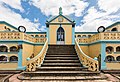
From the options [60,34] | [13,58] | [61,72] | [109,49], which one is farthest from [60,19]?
[61,72]

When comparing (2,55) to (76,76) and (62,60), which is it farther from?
(76,76)

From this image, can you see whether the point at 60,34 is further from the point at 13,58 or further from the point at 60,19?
the point at 13,58

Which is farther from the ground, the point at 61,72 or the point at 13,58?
the point at 13,58

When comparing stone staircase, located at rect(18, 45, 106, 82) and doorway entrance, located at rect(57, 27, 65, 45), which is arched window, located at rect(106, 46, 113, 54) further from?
doorway entrance, located at rect(57, 27, 65, 45)

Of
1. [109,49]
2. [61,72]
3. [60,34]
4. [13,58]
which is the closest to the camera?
[61,72]

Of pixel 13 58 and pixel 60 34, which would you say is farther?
pixel 60 34

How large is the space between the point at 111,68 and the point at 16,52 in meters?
8.36

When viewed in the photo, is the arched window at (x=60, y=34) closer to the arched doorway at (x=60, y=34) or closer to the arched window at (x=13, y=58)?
the arched doorway at (x=60, y=34)

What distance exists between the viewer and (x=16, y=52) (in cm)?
928

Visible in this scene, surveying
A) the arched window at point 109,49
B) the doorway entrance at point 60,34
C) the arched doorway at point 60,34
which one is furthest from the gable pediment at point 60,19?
the arched window at point 109,49

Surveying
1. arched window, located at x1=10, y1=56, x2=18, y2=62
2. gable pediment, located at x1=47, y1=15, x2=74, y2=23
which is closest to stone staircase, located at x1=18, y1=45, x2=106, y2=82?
arched window, located at x1=10, y1=56, x2=18, y2=62

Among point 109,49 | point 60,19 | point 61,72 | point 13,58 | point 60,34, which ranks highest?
point 60,19

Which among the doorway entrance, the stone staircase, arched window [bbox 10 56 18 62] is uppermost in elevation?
the doorway entrance

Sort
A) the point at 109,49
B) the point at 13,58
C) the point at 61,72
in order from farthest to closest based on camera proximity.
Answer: the point at 109,49, the point at 13,58, the point at 61,72
